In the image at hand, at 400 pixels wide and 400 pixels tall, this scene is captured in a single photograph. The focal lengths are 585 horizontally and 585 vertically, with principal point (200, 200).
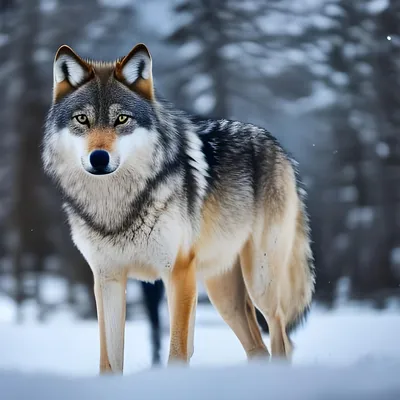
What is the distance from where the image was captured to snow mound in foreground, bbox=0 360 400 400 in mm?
1747

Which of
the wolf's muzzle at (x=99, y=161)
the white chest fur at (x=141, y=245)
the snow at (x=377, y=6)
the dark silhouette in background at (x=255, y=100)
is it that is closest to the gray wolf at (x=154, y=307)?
the dark silhouette in background at (x=255, y=100)

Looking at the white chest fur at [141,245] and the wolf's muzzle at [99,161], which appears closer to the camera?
the wolf's muzzle at [99,161]

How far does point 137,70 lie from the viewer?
2.24m

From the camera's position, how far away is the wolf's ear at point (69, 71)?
7.28ft

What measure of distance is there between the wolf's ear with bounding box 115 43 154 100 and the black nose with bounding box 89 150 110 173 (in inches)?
14.3

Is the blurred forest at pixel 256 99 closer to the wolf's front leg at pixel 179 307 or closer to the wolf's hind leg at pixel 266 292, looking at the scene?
the wolf's hind leg at pixel 266 292

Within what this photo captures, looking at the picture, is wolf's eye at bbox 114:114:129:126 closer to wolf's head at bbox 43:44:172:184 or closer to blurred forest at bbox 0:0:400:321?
wolf's head at bbox 43:44:172:184

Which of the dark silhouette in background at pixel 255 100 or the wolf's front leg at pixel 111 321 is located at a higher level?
the dark silhouette in background at pixel 255 100

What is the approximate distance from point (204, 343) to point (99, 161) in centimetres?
136

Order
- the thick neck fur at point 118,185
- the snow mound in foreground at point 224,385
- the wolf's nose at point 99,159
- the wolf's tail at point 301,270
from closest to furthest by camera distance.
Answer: the snow mound in foreground at point 224,385
the wolf's nose at point 99,159
the thick neck fur at point 118,185
the wolf's tail at point 301,270

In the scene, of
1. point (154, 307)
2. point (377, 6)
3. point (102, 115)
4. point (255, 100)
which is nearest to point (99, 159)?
point (102, 115)

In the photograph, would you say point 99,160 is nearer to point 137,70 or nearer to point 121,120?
point 121,120

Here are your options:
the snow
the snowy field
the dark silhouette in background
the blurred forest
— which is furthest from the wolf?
the snow

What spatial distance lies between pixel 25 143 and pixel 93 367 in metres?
1.69
